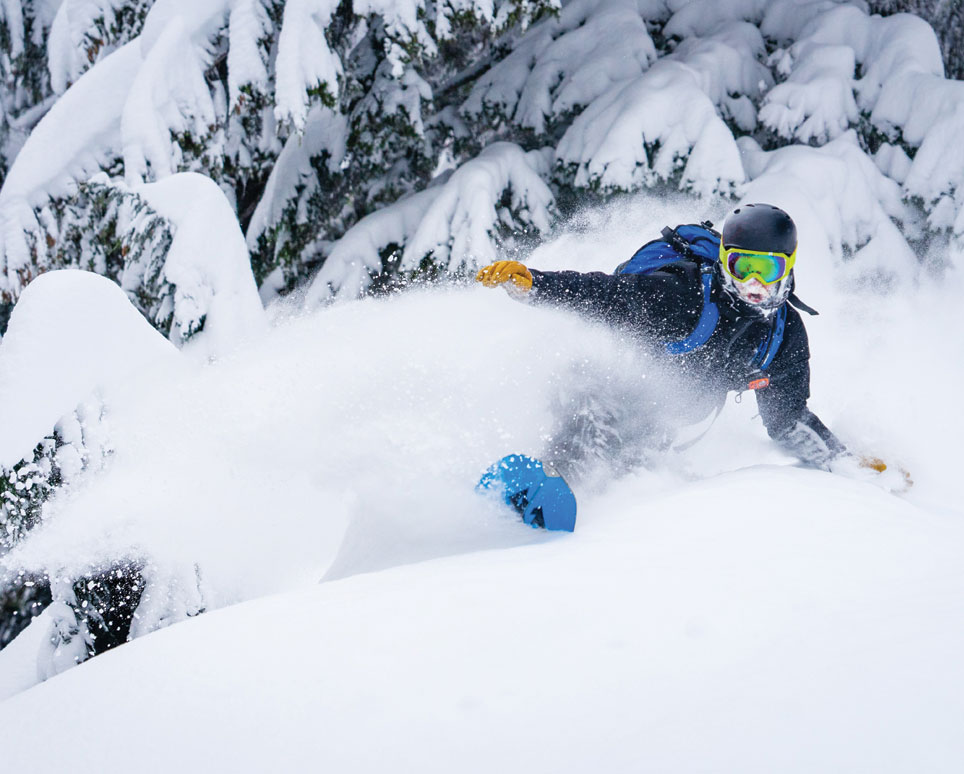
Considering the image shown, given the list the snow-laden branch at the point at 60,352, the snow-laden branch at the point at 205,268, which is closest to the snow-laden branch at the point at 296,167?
the snow-laden branch at the point at 205,268

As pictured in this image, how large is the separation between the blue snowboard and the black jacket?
0.80 m

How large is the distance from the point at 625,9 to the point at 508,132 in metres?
1.26

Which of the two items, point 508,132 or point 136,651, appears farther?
point 508,132

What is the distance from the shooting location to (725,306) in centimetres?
292

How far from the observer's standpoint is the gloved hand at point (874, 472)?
289 centimetres

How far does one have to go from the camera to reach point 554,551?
1863 mm

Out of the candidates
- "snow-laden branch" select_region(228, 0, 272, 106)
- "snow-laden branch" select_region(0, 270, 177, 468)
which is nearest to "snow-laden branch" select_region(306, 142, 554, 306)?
"snow-laden branch" select_region(228, 0, 272, 106)

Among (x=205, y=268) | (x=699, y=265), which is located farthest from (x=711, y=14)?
(x=205, y=268)

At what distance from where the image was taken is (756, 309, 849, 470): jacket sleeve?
3.02 meters

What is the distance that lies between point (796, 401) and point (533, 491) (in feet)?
5.11

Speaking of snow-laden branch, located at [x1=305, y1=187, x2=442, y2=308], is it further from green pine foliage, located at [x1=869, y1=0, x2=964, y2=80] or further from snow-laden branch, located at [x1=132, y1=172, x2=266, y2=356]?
green pine foliage, located at [x1=869, y1=0, x2=964, y2=80]

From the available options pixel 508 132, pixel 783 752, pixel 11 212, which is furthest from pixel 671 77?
pixel 783 752

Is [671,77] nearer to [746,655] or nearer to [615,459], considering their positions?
[615,459]

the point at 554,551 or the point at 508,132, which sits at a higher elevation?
the point at 508,132
